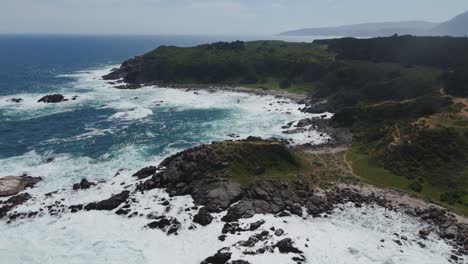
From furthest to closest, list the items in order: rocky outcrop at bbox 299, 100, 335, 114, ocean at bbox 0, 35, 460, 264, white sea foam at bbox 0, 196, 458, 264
→ rocky outcrop at bbox 299, 100, 335, 114, ocean at bbox 0, 35, 460, 264, white sea foam at bbox 0, 196, 458, 264

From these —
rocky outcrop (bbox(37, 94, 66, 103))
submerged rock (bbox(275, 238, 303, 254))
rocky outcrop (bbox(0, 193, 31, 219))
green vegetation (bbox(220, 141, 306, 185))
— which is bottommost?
rocky outcrop (bbox(0, 193, 31, 219))

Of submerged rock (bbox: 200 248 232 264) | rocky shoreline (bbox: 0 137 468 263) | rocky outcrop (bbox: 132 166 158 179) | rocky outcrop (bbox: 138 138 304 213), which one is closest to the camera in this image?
submerged rock (bbox: 200 248 232 264)

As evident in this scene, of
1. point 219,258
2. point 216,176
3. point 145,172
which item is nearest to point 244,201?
→ point 216,176

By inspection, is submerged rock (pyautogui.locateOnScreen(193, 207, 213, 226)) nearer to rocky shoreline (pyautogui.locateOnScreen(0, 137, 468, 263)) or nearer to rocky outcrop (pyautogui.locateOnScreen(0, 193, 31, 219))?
Answer: rocky shoreline (pyautogui.locateOnScreen(0, 137, 468, 263))

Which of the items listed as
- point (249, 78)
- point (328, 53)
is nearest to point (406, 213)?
point (249, 78)

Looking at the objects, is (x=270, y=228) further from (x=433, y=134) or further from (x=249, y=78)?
(x=249, y=78)

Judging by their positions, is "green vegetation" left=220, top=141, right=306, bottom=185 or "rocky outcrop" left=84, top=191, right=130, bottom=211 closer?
"rocky outcrop" left=84, top=191, right=130, bottom=211

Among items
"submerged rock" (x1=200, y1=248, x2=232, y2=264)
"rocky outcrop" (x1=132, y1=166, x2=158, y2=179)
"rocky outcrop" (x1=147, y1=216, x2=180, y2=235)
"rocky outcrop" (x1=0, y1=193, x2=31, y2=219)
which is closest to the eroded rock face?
"rocky outcrop" (x1=0, y1=193, x2=31, y2=219)

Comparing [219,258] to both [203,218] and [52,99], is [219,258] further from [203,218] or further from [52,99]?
[52,99]
